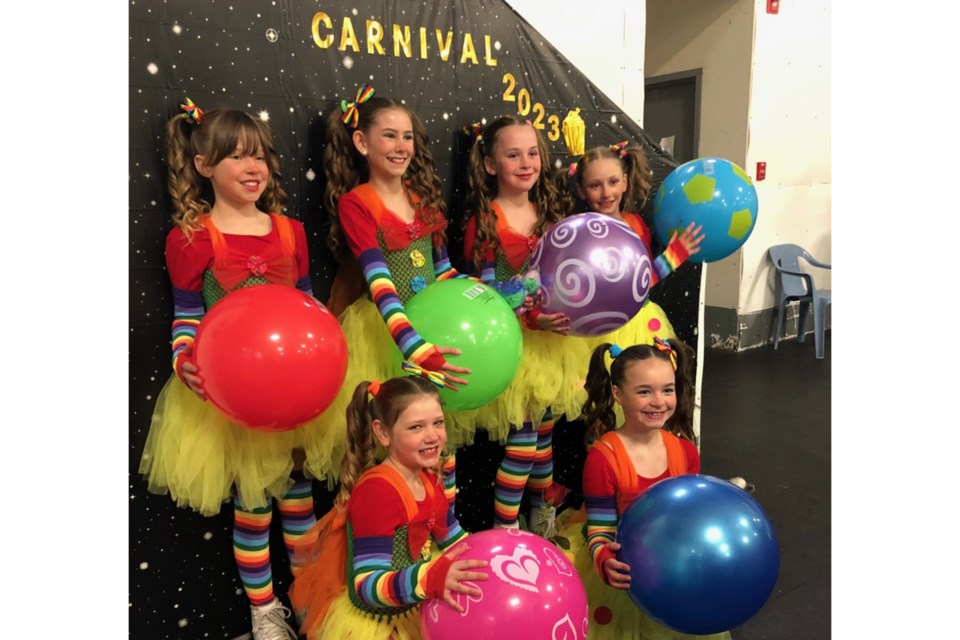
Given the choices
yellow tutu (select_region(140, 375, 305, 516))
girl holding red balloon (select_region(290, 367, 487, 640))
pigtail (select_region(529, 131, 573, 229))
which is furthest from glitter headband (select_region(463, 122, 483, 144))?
yellow tutu (select_region(140, 375, 305, 516))

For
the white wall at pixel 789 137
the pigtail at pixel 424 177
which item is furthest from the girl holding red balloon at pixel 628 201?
the white wall at pixel 789 137

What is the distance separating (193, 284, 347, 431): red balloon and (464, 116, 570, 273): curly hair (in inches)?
34.6

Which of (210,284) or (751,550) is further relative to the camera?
(210,284)

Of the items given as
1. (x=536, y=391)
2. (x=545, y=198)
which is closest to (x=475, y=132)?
(x=545, y=198)

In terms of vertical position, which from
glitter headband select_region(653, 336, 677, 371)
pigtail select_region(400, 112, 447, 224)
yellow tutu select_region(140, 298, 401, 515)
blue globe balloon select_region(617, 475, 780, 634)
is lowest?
blue globe balloon select_region(617, 475, 780, 634)

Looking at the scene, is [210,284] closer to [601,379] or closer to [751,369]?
[601,379]

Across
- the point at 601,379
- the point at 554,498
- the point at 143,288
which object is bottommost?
the point at 554,498

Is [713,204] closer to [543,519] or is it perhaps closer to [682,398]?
[682,398]

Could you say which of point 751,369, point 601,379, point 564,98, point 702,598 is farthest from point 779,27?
point 702,598

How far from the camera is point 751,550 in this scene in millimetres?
2000

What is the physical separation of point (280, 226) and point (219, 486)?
0.79 m

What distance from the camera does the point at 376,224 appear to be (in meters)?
2.46

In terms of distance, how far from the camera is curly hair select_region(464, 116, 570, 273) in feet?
9.05

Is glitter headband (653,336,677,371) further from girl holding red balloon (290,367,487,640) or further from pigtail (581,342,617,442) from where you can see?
girl holding red balloon (290,367,487,640)
